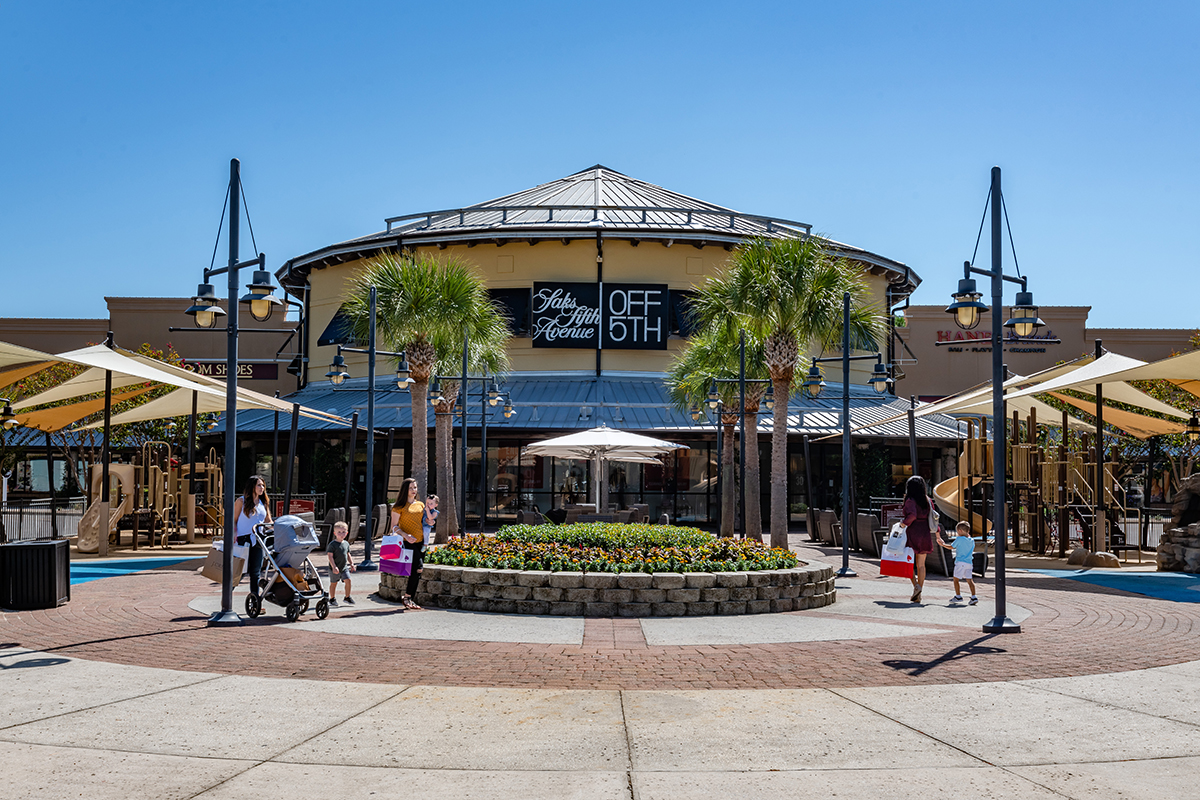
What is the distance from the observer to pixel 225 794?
5219 millimetres

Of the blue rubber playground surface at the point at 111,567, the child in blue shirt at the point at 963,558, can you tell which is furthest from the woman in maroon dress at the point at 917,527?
the blue rubber playground surface at the point at 111,567

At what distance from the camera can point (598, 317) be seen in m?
35.7

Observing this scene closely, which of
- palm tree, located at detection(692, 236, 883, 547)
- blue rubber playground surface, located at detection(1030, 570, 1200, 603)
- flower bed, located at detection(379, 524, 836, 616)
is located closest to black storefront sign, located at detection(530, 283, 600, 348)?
palm tree, located at detection(692, 236, 883, 547)

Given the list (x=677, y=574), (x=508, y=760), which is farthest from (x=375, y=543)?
(x=508, y=760)

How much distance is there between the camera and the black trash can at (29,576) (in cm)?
1193

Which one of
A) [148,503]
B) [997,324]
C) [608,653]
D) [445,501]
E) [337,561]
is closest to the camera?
[608,653]

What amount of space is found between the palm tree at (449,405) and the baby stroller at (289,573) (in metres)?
11.8

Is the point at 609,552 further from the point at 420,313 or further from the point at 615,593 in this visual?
the point at 420,313

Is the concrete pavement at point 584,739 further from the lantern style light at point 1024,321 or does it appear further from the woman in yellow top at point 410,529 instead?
the lantern style light at point 1024,321

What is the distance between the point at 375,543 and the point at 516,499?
9717 millimetres

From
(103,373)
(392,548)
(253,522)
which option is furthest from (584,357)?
(253,522)

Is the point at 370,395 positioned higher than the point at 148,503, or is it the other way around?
the point at 370,395

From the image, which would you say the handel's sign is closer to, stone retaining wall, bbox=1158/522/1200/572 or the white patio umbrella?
the white patio umbrella

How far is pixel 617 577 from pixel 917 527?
435cm
